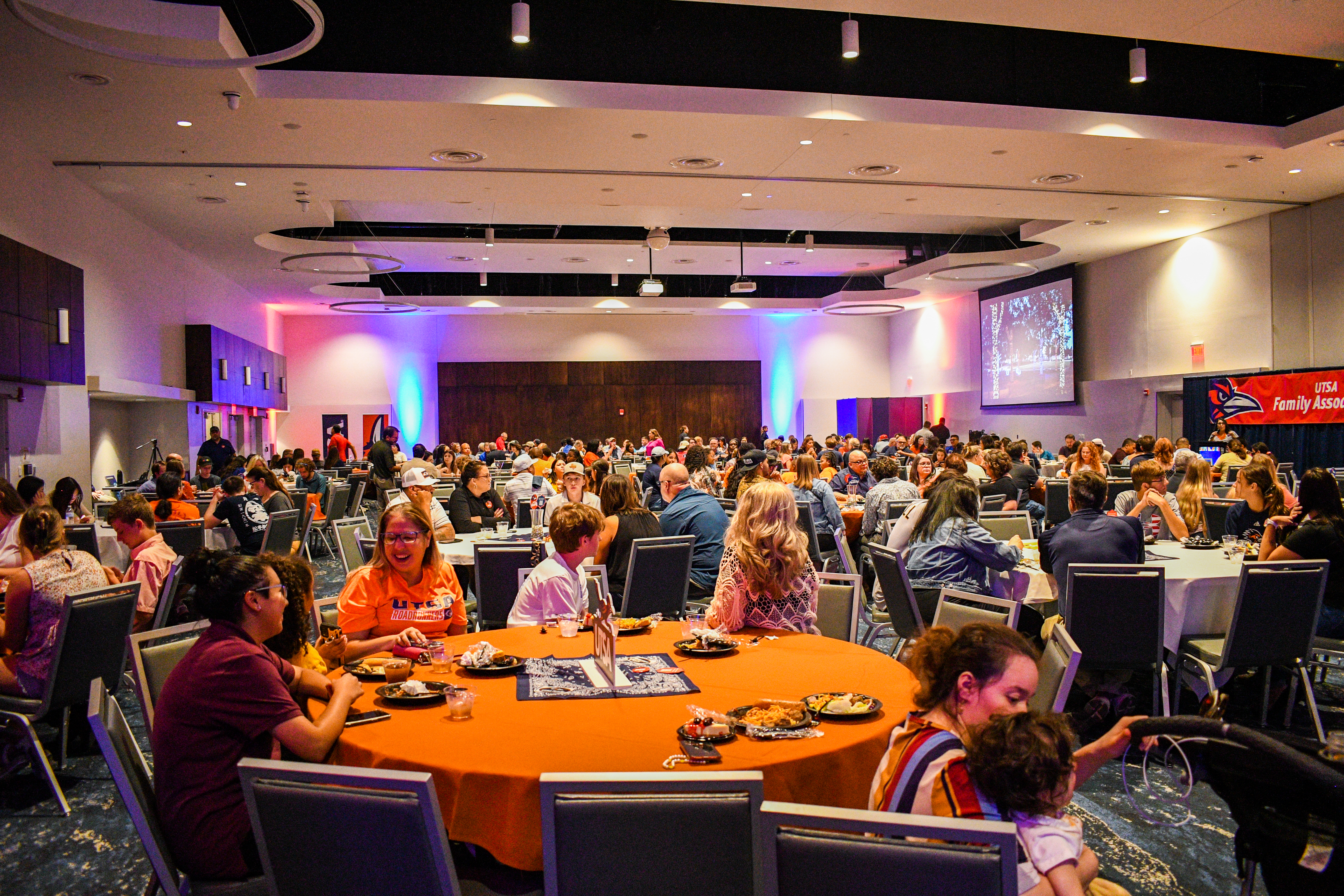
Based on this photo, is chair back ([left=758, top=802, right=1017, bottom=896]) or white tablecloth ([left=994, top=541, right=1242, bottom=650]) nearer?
chair back ([left=758, top=802, right=1017, bottom=896])

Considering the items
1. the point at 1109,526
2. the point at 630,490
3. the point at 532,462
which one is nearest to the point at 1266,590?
the point at 1109,526

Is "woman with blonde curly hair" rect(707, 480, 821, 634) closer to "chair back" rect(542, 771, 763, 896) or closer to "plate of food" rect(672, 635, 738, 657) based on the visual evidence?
"plate of food" rect(672, 635, 738, 657)

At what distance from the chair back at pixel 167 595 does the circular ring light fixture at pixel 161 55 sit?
3207 mm

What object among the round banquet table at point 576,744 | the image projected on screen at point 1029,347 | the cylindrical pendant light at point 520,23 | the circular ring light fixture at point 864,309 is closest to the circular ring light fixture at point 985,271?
the image projected on screen at point 1029,347

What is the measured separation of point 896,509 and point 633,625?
14.0 feet

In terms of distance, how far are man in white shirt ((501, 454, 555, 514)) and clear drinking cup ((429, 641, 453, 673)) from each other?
447 centimetres

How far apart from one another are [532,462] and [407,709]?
32.6 feet

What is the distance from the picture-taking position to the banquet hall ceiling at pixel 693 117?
7.61 m

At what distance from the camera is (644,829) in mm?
1654

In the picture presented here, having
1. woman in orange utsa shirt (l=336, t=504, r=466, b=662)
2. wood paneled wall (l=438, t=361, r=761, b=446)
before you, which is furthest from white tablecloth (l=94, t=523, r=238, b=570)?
wood paneled wall (l=438, t=361, r=761, b=446)

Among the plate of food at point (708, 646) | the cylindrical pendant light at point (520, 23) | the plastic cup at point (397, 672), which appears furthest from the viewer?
the cylindrical pendant light at point (520, 23)

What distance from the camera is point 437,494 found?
1062 cm

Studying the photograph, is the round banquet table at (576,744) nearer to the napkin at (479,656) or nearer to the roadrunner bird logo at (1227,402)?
the napkin at (479,656)

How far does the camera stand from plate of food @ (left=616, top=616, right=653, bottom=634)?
139 inches
